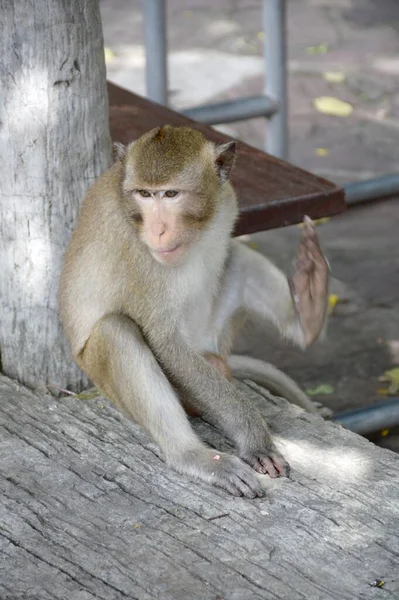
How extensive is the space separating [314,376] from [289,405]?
1870 mm

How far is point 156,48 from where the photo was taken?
243 inches

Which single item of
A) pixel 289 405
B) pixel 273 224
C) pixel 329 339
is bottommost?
pixel 329 339

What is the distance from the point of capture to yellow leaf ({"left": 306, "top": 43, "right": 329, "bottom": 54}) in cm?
955

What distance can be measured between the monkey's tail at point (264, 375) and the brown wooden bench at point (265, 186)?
46 cm

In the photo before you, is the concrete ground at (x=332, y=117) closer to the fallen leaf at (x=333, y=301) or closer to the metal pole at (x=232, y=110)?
the fallen leaf at (x=333, y=301)

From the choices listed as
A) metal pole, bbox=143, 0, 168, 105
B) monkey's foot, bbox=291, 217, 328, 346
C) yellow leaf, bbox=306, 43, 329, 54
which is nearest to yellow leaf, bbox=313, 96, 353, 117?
yellow leaf, bbox=306, 43, 329, 54

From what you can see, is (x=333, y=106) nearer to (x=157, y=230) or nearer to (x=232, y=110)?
(x=232, y=110)

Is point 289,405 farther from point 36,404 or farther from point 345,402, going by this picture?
point 345,402

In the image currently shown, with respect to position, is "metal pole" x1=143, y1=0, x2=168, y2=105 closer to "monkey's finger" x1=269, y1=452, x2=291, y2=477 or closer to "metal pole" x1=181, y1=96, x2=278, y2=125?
"metal pole" x1=181, y1=96, x2=278, y2=125

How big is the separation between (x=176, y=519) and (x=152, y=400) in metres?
0.38

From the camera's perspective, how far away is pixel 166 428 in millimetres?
3240

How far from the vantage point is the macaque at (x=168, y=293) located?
10.4 ft

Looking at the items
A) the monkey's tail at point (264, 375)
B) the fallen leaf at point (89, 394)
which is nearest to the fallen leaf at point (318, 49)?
the monkey's tail at point (264, 375)

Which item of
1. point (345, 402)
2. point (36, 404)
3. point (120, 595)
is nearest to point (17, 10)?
point (36, 404)
